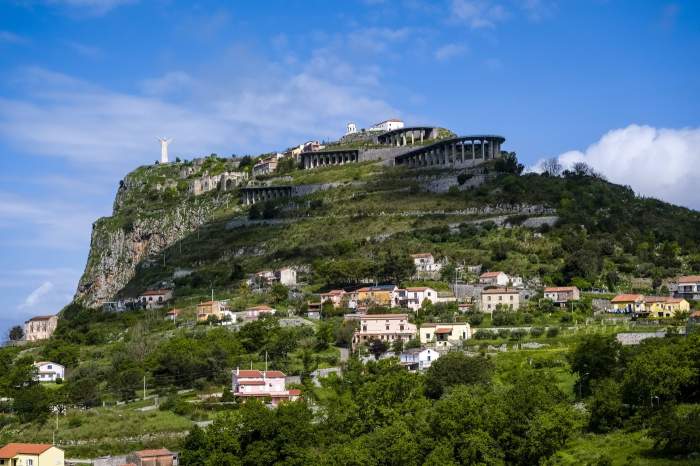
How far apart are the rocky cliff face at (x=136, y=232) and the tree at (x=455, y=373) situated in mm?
67584

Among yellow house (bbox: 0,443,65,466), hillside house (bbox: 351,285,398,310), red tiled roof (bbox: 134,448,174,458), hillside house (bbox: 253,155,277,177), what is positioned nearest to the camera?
red tiled roof (bbox: 134,448,174,458)

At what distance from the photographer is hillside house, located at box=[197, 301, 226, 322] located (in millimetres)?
90062

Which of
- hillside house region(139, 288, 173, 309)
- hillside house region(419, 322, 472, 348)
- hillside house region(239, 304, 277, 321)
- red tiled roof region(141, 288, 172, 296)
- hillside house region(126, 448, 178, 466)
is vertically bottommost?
hillside house region(126, 448, 178, 466)

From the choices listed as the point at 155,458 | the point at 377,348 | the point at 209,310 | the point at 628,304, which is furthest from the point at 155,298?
the point at 155,458

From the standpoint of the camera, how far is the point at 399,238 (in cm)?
10325

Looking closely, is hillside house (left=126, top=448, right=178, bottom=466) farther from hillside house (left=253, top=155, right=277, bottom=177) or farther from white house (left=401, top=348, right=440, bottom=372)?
hillside house (left=253, top=155, right=277, bottom=177)

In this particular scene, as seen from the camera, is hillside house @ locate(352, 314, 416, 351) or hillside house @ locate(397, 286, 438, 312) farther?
hillside house @ locate(397, 286, 438, 312)

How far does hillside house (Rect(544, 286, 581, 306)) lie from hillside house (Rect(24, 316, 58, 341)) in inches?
2088

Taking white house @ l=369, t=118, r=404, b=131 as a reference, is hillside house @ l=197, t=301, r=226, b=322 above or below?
below

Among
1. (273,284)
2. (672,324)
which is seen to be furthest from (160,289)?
(672,324)

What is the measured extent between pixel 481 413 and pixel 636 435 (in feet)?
24.2

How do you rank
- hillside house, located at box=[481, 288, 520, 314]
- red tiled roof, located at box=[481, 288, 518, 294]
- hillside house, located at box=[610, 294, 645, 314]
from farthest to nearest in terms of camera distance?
1. red tiled roof, located at box=[481, 288, 518, 294]
2. hillside house, located at box=[481, 288, 520, 314]
3. hillside house, located at box=[610, 294, 645, 314]

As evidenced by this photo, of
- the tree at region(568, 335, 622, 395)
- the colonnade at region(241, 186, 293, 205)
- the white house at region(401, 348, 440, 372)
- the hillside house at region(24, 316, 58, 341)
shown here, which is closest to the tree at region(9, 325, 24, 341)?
the hillside house at region(24, 316, 58, 341)

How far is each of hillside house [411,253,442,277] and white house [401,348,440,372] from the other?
1943 cm
